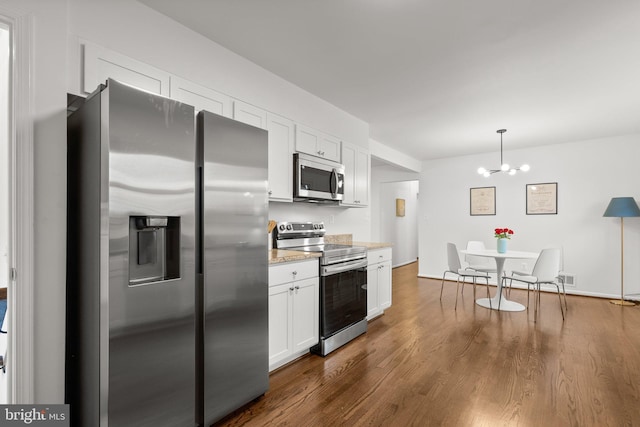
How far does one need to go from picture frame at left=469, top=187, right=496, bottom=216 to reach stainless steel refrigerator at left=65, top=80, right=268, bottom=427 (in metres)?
5.32

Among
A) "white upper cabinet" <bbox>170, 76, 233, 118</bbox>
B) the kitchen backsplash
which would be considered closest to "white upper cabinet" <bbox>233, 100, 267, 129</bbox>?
"white upper cabinet" <bbox>170, 76, 233, 118</bbox>

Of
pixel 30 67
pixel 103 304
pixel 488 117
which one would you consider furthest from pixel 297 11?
pixel 488 117

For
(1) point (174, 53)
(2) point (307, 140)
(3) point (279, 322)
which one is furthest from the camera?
(2) point (307, 140)

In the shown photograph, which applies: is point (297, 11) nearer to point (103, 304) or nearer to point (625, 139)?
point (103, 304)

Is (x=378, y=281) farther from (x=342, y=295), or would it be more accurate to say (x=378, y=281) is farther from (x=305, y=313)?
(x=305, y=313)

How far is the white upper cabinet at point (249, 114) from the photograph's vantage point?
8.30ft

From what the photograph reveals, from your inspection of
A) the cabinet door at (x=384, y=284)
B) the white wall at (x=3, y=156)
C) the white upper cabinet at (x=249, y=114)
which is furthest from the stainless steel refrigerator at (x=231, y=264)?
the cabinet door at (x=384, y=284)

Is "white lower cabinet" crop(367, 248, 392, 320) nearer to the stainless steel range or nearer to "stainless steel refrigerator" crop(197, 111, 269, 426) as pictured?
the stainless steel range

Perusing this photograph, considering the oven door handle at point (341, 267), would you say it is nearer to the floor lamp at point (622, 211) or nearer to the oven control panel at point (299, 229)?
the oven control panel at point (299, 229)

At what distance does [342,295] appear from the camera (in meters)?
2.98

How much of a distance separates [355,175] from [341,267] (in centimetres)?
148

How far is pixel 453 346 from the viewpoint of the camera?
2986 millimetres

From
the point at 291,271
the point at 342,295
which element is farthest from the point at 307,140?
the point at 342,295

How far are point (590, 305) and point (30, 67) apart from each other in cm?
629
